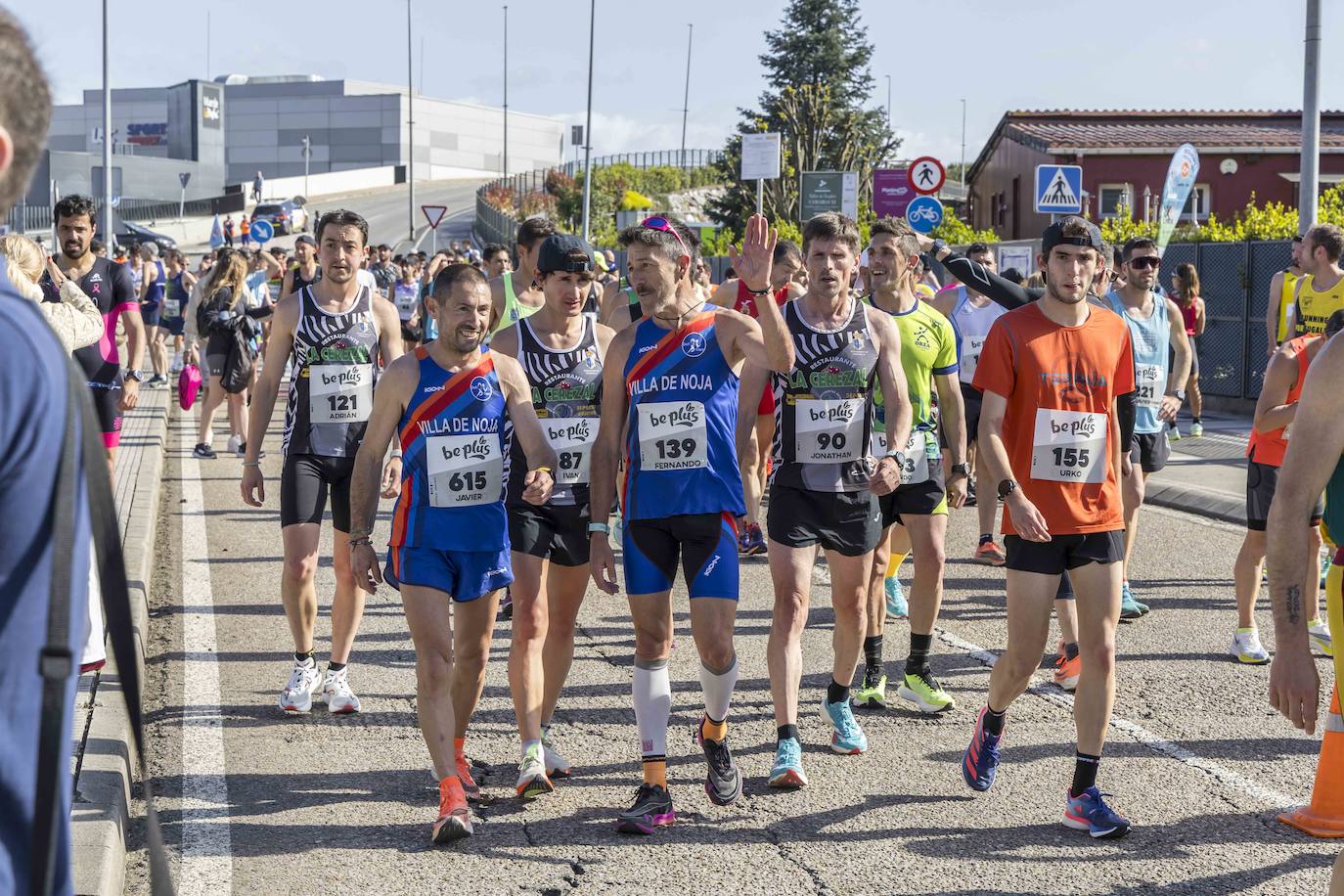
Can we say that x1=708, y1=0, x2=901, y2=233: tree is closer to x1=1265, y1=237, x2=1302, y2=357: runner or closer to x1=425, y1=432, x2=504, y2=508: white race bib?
x1=1265, y1=237, x2=1302, y2=357: runner

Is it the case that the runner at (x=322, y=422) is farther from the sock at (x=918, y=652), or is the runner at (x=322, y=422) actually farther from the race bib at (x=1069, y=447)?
the race bib at (x=1069, y=447)

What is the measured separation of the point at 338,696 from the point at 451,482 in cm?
178

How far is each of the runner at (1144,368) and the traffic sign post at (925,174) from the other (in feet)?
46.2

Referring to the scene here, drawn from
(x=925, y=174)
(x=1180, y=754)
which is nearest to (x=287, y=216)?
(x=925, y=174)

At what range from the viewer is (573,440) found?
6.33 m

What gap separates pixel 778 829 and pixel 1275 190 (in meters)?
35.9

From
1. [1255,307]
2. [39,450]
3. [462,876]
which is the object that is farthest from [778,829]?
[1255,307]

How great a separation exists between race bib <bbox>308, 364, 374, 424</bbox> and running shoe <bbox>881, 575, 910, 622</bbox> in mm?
3356

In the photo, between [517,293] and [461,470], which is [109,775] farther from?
[517,293]

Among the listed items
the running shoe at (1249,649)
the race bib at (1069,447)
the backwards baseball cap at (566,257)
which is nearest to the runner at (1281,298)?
the running shoe at (1249,649)

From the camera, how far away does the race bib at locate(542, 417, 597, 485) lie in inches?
247

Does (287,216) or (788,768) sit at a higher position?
(287,216)

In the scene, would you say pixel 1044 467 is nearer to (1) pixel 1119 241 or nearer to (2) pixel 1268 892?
(2) pixel 1268 892

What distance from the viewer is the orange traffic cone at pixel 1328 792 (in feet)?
13.7
